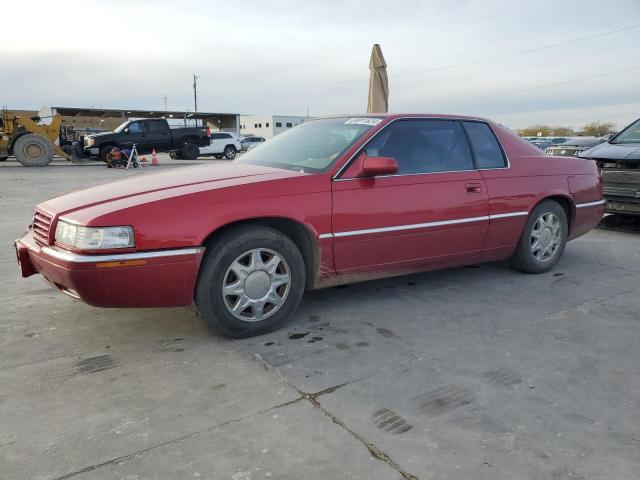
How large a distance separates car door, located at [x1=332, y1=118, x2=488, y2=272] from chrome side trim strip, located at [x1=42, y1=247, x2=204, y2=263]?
3.21ft

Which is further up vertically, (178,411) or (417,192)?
(417,192)

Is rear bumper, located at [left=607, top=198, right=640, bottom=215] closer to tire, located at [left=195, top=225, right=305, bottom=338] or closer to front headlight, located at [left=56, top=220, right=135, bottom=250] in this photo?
tire, located at [left=195, top=225, right=305, bottom=338]

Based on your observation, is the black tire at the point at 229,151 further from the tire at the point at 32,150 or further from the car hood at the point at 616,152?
the car hood at the point at 616,152

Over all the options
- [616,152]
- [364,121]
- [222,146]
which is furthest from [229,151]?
[364,121]

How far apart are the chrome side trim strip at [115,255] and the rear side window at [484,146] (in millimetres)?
2430

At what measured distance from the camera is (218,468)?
6.30 ft

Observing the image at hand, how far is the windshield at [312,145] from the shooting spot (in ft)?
11.6

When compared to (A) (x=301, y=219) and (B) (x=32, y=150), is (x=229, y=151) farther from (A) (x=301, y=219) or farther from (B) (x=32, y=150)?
(A) (x=301, y=219)

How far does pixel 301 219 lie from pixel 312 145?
2.85ft

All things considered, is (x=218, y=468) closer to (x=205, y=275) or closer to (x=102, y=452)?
(x=102, y=452)

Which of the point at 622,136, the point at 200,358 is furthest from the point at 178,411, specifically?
the point at 622,136

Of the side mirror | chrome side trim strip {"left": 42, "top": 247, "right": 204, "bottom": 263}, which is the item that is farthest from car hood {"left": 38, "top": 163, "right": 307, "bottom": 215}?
the side mirror

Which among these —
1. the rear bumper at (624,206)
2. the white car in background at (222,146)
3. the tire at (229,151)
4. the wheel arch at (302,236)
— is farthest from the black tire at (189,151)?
the wheel arch at (302,236)

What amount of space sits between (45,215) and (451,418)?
261cm
